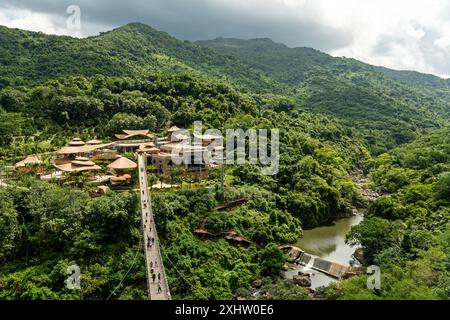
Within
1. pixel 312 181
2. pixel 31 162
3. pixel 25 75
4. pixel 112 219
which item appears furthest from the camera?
pixel 25 75

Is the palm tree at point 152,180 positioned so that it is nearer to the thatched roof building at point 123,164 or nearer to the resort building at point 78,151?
the thatched roof building at point 123,164

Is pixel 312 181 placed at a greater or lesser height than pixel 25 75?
lesser

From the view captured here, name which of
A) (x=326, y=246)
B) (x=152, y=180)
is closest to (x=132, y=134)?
(x=152, y=180)

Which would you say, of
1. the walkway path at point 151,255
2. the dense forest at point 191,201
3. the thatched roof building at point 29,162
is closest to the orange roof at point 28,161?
the thatched roof building at point 29,162

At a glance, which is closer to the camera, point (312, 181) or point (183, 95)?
point (312, 181)

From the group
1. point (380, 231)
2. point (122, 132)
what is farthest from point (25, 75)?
point (380, 231)

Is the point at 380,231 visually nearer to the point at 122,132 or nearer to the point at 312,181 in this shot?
the point at 312,181

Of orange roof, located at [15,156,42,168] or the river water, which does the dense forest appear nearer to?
the river water
